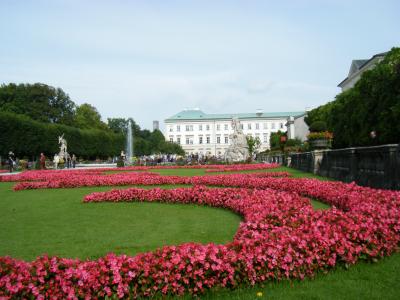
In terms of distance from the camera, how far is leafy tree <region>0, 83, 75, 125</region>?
181 feet

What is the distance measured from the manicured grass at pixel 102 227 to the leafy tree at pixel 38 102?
5071 cm

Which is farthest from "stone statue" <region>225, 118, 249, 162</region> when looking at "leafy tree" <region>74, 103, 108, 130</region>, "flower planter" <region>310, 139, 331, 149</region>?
"leafy tree" <region>74, 103, 108, 130</region>

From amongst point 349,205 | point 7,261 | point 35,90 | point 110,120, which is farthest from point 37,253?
point 110,120

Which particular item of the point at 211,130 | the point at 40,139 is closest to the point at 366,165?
the point at 40,139

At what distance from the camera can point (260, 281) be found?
11.8 ft

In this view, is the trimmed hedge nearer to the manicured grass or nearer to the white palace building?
the manicured grass

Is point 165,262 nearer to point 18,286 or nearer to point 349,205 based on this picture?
point 18,286

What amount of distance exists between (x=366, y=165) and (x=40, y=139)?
43105 mm

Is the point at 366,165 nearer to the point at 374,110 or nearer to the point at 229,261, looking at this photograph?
the point at 229,261

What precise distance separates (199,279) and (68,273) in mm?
1106

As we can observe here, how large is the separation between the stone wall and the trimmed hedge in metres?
36.0

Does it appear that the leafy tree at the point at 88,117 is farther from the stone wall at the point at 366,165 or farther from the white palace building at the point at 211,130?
the stone wall at the point at 366,165

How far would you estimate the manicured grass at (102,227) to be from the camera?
4.95 meters

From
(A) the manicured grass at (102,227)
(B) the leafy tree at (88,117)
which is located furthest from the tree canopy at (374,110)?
(B) the leafy tree at (88,117)
